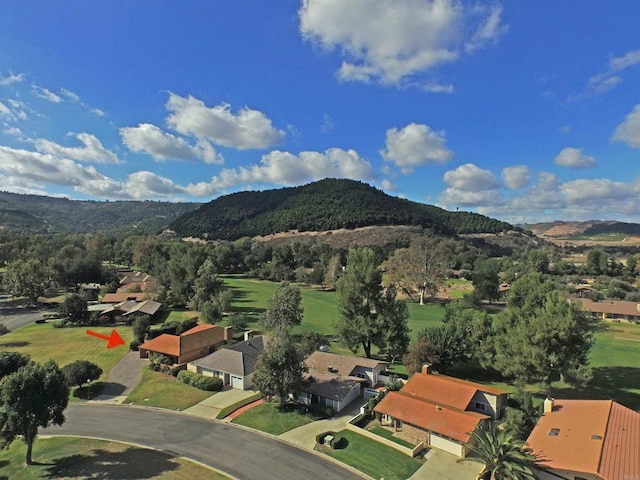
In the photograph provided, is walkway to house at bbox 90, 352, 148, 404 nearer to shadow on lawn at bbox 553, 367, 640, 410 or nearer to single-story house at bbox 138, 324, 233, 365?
single-story house at bbox 138, 324, 233, 365

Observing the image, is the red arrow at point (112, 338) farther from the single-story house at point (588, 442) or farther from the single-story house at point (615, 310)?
the single-story house at point (615, 310)

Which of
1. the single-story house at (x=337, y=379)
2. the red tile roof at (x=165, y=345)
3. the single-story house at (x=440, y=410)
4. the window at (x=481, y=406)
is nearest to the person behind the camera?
the single-story house at (x=440, y=410)

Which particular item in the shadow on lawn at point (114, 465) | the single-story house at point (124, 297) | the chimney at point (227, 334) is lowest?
the shadow on lawn at point (114, 465)

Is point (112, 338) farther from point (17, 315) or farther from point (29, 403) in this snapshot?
point (29, 403)

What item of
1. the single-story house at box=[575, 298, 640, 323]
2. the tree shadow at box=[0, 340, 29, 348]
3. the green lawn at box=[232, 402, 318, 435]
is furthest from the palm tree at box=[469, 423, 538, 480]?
the single-story house at box=[575, 298, 640, 323]

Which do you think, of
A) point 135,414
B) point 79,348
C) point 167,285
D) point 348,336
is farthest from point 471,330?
point 167,285

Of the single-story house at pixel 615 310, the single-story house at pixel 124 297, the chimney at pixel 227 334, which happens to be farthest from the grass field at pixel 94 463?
the single-story house at pixel 615 310

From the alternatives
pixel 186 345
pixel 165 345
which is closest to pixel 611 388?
pixel 186 345
